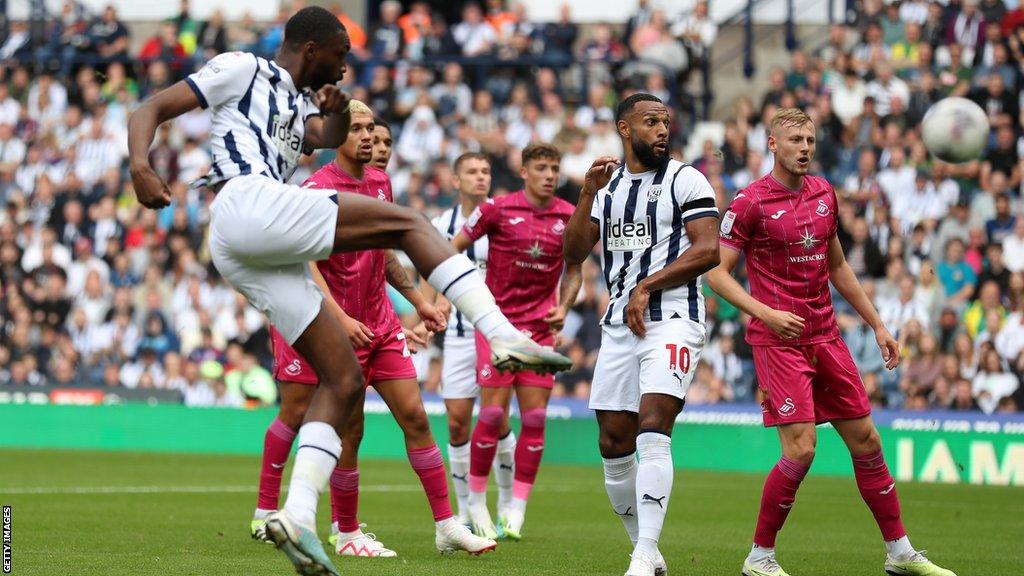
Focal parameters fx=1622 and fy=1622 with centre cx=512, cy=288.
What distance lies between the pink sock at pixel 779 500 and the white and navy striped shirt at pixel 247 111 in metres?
3.46

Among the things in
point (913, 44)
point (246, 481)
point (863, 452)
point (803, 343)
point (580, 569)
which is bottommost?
point (246, 481)

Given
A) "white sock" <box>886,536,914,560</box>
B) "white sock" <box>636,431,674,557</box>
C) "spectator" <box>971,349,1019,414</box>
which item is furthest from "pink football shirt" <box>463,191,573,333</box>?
"spectator" <box>971,349,1019,414</box>

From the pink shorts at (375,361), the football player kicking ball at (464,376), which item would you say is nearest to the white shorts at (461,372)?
the football player kicking ball at (464,376)

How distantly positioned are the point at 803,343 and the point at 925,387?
11064mm

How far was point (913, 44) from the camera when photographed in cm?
2419

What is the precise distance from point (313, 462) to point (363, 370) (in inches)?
112

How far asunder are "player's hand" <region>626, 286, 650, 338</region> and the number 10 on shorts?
0.61ft

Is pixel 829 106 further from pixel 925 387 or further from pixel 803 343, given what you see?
pixel 803 343

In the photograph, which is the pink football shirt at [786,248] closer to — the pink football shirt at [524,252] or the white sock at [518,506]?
the pink football shirt at [524,252]

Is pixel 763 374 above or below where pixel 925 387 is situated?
above

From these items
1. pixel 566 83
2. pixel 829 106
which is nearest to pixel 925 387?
pixel 829 106

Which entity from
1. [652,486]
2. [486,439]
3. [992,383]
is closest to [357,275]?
[486,439]

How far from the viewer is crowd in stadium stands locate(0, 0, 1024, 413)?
21.0m

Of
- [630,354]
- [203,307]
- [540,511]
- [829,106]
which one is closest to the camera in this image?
[630,354]
